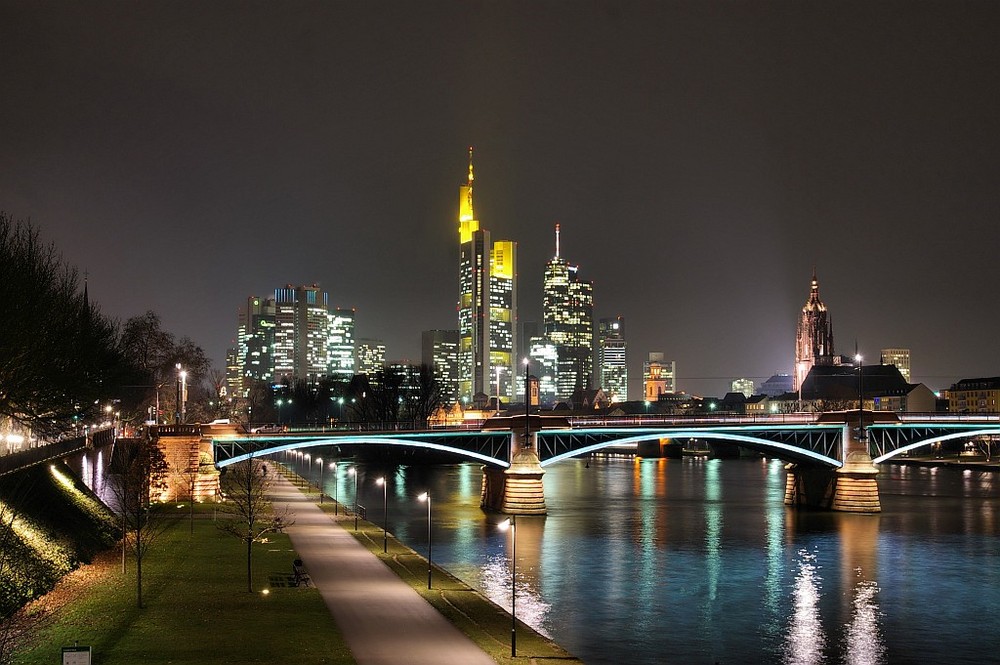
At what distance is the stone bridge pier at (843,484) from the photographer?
96.5 metres

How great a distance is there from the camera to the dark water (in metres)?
45.5

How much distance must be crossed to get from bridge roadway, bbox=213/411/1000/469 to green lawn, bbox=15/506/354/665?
3406cm

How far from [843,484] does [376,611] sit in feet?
217

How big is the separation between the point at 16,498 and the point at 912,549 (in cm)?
5287

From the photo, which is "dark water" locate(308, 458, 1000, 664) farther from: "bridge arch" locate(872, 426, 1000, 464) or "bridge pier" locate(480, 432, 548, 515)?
"bridge arch" locate(872, 426, 1000, 464)

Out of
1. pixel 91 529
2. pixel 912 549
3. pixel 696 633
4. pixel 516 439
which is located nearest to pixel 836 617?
pixel 696 633

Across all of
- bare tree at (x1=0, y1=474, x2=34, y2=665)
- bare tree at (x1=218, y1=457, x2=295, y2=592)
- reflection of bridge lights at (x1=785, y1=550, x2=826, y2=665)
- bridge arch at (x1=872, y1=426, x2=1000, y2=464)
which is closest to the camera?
bare tree at (x1=0, y1=474, x2=34, y2=665)

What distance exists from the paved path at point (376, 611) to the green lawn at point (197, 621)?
0.80 metres

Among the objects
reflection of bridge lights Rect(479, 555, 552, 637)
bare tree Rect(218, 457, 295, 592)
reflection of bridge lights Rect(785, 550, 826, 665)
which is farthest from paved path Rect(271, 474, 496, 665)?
reflection of bridge lights Rect(785, 550, 826, 665)

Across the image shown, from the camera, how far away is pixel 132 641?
3425 centimetres

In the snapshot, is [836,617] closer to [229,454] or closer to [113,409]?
[229,454]

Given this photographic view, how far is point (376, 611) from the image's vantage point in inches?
1599

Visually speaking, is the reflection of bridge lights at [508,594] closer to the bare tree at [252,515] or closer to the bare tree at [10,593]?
the bare tree at [252,515]

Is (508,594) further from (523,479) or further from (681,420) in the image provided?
(681,420)
